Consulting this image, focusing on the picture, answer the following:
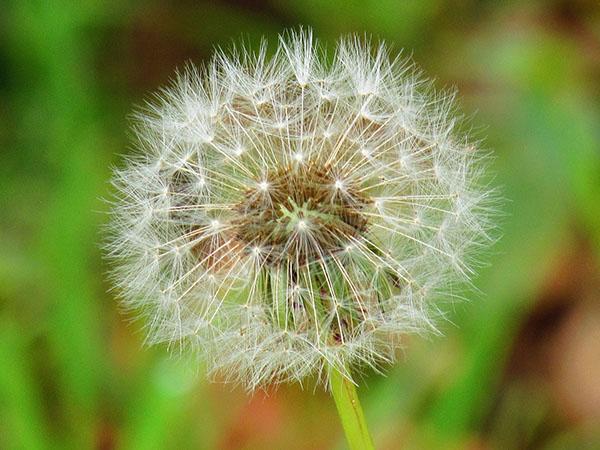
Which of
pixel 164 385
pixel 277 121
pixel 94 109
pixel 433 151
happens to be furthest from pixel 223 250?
pixel 94 109

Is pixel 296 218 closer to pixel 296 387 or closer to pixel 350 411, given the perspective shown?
pixel 350 411

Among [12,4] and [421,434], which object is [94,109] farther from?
[421,434]

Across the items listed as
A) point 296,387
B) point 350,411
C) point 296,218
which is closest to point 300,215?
point 296,218

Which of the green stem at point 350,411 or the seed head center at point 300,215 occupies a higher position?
the seed head center at point 300,215

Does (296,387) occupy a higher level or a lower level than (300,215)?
lower

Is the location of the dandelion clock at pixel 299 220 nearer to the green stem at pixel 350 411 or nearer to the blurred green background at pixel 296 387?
the green stem at pixel 350 411

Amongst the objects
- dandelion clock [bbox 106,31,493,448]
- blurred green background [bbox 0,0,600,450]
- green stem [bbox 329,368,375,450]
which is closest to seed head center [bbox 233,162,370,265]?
dandelion clock [bbox 106,31,493,448]

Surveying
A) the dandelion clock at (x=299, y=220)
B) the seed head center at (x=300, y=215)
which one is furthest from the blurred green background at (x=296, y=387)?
the seed head center at (x=300, y=215)
